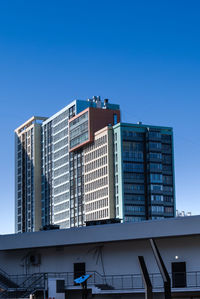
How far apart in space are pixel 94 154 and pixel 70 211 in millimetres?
18496

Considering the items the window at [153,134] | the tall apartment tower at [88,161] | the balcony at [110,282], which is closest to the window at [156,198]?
the tall apartment tower at [88,161]

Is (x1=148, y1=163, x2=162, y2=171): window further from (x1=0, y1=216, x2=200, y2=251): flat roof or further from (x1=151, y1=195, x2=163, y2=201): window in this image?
(x1=0, y1=216, x2=200, y2=251): flat roof

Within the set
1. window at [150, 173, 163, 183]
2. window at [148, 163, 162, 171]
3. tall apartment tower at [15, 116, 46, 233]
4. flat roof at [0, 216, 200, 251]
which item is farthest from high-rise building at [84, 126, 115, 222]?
flat roof at [0, 216, 200, 251]

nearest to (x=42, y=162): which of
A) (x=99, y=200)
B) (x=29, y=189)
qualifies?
(x=29, y=189)

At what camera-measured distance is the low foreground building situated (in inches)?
1380

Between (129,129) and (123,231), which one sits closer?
(123,231)

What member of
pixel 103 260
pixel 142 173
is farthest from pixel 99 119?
pixel 103 260

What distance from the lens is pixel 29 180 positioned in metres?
190

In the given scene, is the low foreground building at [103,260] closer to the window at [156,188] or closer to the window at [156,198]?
the window at [156,198]

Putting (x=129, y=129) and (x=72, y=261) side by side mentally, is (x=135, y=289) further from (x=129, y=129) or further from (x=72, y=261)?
(x=129, y=129)

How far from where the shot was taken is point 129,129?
151 m

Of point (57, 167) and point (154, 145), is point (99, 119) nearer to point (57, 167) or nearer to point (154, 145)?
point (154, 145)

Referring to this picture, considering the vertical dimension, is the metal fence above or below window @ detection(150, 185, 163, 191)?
below

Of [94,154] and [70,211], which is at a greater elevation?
[94,154]
